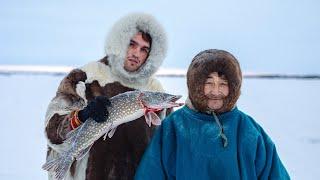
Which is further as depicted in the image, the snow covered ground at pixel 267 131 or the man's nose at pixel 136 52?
the snow covered ground at pixel 267 131

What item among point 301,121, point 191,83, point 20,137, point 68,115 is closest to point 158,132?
point 191,83

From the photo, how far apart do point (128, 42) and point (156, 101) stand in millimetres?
377

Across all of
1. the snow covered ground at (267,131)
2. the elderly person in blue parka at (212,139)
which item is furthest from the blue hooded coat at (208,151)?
the snow covered ground at (267,131)

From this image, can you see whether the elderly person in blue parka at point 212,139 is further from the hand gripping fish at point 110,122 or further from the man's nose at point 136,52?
the man's nose at point 136,52

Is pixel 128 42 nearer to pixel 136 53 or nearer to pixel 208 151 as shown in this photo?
pixel 136 53

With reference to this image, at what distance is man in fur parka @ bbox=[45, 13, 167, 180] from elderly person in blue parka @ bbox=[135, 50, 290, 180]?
0.22 meters

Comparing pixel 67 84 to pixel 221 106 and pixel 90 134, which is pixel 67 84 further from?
pixel 221 106

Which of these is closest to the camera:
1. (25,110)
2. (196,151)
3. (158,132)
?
(196,151)

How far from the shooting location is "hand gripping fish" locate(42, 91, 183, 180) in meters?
2.43

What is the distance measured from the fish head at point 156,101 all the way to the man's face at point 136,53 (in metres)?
0.26

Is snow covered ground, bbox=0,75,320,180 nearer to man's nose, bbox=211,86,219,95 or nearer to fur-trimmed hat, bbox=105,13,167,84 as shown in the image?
fur-trimmed hat, bbox=105,13,167,84

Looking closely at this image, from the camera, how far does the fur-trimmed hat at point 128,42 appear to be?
2.63 m

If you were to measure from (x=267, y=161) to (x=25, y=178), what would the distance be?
4.15 metres

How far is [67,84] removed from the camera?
2568mm
